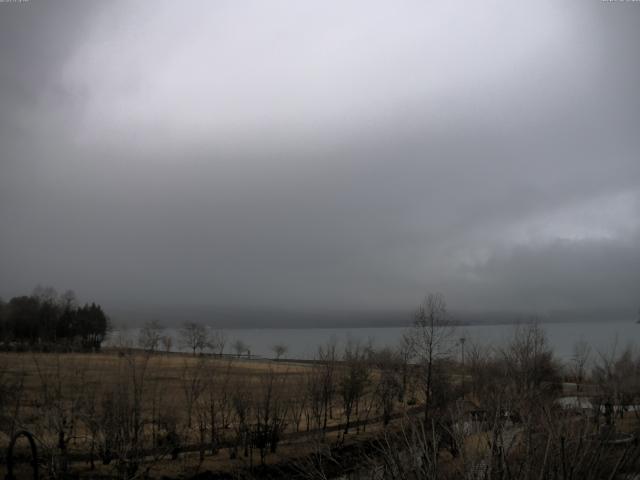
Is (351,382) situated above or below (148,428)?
above

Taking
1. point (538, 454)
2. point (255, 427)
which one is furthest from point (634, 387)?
point (538, 454)

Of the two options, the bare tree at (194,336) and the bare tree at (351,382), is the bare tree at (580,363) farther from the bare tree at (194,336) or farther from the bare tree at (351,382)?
the bare tree at (194,336)

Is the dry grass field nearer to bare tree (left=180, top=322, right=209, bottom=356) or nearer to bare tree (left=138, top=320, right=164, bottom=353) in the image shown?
bare tree (left=138, top=320, right=164, bottom=353)

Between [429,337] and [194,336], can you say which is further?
[194,336]

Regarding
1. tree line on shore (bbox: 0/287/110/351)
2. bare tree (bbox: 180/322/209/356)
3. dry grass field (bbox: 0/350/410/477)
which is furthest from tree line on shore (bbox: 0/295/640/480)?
bare tree (bbox: 180/322/209/356)

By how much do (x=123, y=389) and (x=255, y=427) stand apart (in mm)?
12404

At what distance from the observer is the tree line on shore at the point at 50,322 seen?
435 feet

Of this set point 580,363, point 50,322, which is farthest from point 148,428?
point 50,322

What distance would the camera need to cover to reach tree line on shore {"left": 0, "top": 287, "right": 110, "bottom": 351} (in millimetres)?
132500

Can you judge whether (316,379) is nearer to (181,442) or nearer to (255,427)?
(255,427)

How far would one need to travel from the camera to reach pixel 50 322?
142 m

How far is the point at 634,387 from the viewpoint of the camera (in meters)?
48.6

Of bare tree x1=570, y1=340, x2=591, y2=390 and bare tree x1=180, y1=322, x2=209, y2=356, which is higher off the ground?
bare tree x1=570, y1=340, x2=591, y2=390

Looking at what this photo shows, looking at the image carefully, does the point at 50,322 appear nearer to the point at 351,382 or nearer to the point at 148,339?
the point at 148,339
